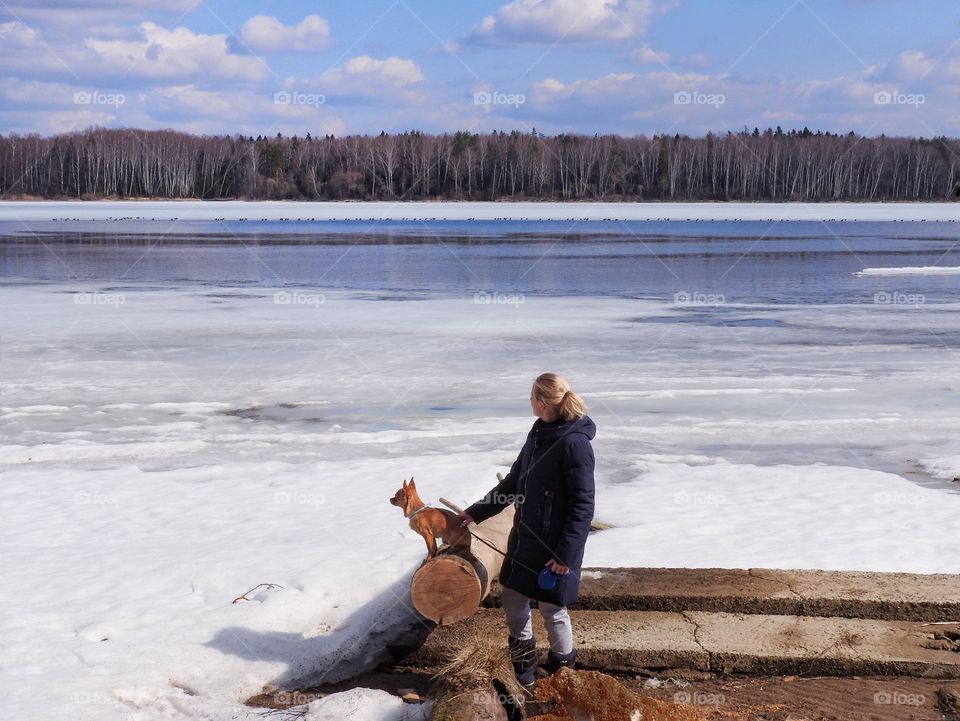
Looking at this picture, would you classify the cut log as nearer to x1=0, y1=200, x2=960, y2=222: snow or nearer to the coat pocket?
the coat pocket

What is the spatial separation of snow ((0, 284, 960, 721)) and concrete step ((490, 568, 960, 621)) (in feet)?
1.78

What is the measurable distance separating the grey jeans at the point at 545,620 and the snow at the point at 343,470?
0.56 m

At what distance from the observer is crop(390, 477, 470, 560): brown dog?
457 cm

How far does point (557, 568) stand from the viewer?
4.08 m

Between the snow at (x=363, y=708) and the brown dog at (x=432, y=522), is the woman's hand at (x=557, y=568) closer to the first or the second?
the brown dog at (x=432, y=522)

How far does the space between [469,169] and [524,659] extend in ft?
312

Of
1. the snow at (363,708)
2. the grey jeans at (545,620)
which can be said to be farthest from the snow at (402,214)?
the grey jeans at (545,620)

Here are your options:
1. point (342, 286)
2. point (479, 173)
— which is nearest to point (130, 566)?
point (342, 286)

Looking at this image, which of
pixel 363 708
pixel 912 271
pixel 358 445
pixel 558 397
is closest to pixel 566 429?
pixel 558 397

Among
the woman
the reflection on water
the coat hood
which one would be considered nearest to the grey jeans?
the woman

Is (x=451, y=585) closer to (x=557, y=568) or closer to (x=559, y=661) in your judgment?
(x=559, y=661)

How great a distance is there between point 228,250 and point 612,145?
7663cm

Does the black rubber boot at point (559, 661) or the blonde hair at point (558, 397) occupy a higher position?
the blonde hair at point (558, 397)

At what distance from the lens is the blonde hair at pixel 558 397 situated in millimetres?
4031
